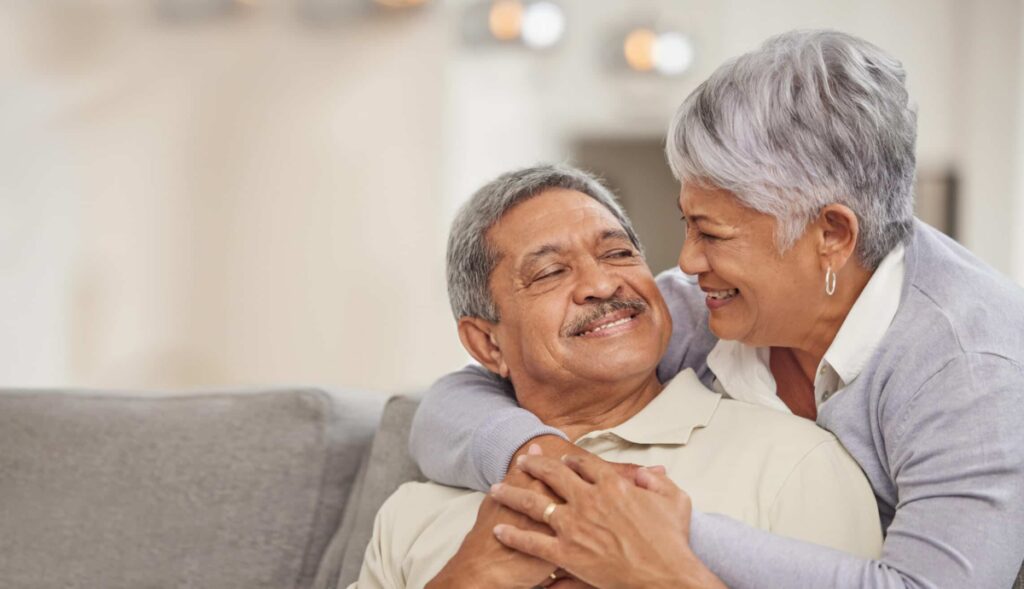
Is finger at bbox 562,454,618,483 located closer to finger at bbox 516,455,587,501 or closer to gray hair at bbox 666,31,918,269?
finger at bbox 516,455,587,501

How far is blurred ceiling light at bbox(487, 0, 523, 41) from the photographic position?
A: 217 inches

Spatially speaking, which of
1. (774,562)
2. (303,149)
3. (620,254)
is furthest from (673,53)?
(774,562)

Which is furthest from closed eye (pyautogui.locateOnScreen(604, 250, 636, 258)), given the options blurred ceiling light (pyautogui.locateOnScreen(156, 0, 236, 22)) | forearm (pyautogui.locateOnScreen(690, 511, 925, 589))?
blurred ceiling light (pyautogui.locateOnScreen(156, 0, 236, 22))

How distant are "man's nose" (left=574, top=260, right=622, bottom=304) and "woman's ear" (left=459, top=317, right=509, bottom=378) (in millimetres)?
209

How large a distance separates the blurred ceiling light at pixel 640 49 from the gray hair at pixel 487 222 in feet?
12.6

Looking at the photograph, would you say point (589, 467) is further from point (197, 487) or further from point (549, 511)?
point (197, 487)

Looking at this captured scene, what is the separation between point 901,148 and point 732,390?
0.50m

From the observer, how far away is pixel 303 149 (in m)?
5.81

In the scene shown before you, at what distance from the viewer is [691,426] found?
1.78 metres

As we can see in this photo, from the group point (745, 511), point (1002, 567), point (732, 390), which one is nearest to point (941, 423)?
point (1002, 567)

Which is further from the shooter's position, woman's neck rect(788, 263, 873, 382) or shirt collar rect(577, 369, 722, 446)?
shirt collar rect(577, 369, 722, 446)

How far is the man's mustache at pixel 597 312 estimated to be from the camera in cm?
185

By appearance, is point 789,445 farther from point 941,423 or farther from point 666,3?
point 666,3

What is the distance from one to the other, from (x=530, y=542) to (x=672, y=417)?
365mm
